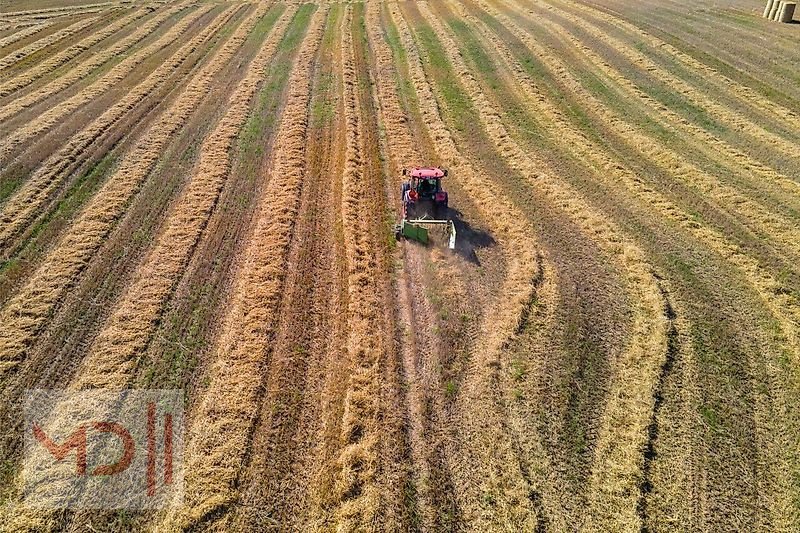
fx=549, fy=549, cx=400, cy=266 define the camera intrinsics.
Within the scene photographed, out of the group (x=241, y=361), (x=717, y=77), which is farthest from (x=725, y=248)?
(x=717, y=77)

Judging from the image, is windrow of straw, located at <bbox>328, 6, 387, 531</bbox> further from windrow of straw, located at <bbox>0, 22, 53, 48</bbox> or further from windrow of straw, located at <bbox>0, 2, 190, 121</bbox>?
windrow of straw, located at <bbox>0, 22, 53, 48</bbox>

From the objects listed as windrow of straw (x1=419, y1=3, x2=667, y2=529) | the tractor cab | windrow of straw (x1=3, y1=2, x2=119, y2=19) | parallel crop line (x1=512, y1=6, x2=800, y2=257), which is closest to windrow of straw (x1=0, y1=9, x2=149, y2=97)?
windrow of straw (x1=3, y1=2, x2=119, y2=19)

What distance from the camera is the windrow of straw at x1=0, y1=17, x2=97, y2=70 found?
3169 centimetres

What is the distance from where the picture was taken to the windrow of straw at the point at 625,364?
10086mm

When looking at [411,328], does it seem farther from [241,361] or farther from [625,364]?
[625,364]

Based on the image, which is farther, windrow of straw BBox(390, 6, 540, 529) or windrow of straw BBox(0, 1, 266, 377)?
windrow of straw BBox(0, 1, 266, 377)

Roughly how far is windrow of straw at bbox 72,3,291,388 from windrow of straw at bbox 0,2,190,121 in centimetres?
998

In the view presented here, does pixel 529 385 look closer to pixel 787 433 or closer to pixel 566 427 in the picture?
pixel 566 427

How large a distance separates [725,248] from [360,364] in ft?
38.3

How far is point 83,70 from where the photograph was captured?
97.7 feet

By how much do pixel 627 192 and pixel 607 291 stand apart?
6076mm

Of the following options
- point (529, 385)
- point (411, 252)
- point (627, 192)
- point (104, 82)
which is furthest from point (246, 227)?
point (104, 82)
